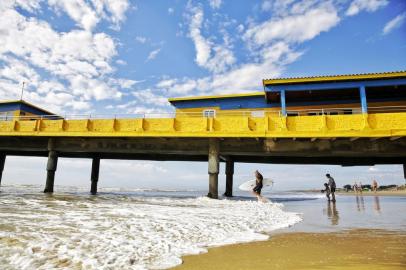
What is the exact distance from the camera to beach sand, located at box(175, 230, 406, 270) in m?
3.42

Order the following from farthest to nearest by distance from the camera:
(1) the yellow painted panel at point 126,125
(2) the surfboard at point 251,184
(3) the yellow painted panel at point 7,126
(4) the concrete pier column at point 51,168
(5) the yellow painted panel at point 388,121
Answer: (2) the surfboard at point 251,184 → (4) the concrete pier column at point 51,168 → (3) the yellow painted panel at point 7,126 → (1) the yellow painted panel at point 126,125 → (5) the yellow painted panel at point 388,121

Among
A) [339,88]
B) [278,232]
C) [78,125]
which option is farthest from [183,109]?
[278,232]

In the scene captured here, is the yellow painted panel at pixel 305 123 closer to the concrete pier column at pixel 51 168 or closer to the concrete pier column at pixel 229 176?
the concrete pier column at pixel 229 176

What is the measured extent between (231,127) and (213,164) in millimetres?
2262

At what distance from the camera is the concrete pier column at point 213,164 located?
15.3 metres

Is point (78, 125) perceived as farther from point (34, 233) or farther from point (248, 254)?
point (248, 254)

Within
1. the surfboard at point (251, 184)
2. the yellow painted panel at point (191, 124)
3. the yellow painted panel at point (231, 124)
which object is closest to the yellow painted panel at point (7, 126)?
the yellow painted panel at point (191, 124)

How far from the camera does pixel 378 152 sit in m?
14.2

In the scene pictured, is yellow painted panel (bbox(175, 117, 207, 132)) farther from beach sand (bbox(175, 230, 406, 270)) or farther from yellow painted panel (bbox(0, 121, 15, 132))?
yellow painted panel (bbox(0, 121, 15, 132))

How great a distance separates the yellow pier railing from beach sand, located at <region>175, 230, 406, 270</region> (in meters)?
8.82

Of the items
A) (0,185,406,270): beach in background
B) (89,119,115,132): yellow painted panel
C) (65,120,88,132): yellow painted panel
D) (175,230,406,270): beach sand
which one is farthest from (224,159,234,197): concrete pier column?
(175,230,406,270): beach sand

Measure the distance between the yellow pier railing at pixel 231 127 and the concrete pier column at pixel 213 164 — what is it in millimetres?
838

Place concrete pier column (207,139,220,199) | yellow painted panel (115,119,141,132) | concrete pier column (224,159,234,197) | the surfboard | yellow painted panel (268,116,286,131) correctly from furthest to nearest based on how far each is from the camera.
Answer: concrete pier column (224,159,234,197)
the surfboard
yellow painted panel (115,119,141,132)
concrete pier column (207,139,220,199)
yellow painted panel (268,116,286,131)

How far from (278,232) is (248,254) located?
222cm
